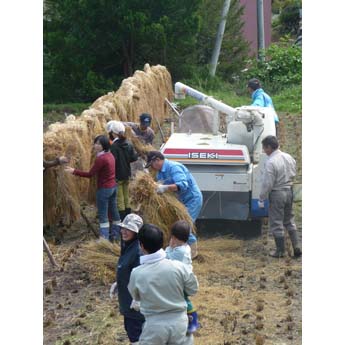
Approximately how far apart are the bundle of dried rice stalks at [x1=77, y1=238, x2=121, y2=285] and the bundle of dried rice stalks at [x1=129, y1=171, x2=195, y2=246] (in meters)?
0.41

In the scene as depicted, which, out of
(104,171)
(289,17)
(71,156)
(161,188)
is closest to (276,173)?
(161,188)

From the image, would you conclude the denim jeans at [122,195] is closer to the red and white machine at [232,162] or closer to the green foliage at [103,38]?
the red and white machine at [232,162]

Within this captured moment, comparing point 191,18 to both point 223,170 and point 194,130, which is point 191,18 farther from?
point 223,170

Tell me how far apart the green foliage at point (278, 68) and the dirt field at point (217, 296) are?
4.91 m

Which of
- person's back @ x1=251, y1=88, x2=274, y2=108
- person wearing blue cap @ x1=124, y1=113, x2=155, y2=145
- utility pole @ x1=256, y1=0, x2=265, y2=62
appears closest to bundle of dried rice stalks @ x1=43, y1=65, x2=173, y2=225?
person wearing blue cap @ x1=124, y1=113, x2=155, y2=145

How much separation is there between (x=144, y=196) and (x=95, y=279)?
81cm

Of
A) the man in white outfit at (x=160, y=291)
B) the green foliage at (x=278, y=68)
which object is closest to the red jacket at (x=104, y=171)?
the man in white outfit at (x=160, y=291)

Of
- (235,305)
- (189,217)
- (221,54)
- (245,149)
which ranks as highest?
(221,54)

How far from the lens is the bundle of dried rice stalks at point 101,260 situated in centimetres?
714

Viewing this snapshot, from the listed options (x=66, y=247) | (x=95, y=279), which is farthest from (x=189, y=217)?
(x=66, y=247)

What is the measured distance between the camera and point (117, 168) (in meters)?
8.02

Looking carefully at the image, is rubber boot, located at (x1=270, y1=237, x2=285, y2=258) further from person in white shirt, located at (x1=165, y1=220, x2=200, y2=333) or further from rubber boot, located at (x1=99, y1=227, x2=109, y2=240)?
person in white shirt, located at (x1=165, y1=220, x2=200, y2=333)

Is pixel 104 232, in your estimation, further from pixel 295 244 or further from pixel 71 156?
pixel 295 244

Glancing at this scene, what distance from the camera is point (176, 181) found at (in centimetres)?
719
